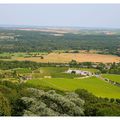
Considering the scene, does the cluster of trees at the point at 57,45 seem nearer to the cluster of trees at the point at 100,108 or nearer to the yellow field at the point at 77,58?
the yellow field at the point at 77,58

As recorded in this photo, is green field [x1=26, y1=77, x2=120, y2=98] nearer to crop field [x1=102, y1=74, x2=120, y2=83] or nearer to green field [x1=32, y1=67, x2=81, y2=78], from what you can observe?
crop field [x1=102, y1=74, x2=120, y2=83]

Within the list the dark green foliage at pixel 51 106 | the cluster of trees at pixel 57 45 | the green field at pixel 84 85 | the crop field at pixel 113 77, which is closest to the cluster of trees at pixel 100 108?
the dark green foliage at pixel 51 106

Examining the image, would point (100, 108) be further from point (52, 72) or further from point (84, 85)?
point (52, 72)

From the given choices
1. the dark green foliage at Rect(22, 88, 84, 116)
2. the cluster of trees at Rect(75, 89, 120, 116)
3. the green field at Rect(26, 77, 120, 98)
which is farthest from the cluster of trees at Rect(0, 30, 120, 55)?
the dark green foliage at Rect(22, 88, 84, 116)

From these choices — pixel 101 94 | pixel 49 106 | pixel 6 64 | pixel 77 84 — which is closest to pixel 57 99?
pixel 49 106

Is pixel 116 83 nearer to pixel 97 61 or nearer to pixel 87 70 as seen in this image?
pixel 87 70

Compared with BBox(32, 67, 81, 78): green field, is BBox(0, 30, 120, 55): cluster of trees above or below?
below

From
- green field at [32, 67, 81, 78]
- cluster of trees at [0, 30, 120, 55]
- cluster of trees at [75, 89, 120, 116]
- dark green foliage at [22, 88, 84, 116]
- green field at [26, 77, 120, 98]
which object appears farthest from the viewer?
cluster of trees at [0, 30, 120, 55]

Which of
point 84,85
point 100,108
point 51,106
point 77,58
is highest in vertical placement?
point 51,106

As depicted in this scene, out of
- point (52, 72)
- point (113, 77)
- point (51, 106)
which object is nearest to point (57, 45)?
point (52, 72)
